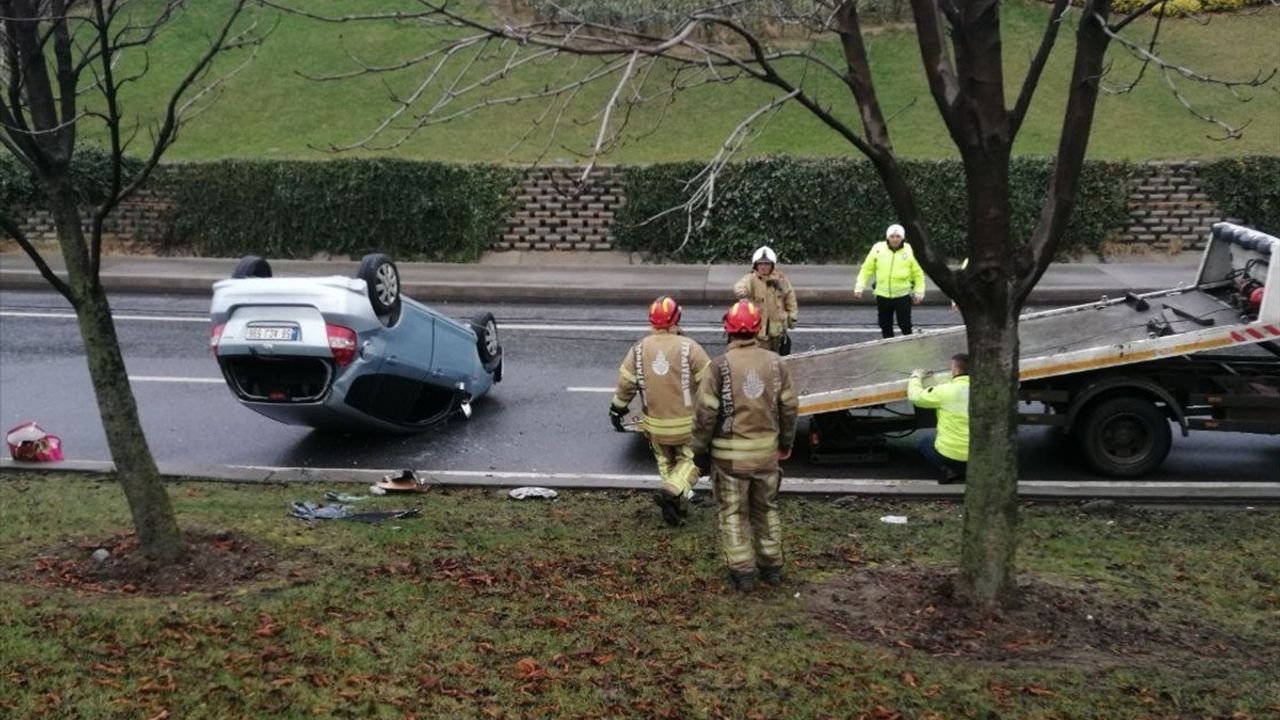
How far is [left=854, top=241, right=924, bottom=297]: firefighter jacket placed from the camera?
48.0 ft

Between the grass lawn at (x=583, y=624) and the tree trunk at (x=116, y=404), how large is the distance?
0.47 meters

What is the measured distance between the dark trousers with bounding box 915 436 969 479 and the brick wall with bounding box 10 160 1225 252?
36.2 ft

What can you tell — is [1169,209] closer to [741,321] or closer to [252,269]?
[252,269]

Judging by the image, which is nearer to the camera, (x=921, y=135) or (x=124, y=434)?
(x=124, y=434)

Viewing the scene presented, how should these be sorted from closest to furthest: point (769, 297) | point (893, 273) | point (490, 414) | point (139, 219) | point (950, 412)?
point (950, 412)
point (769, 297)
point (490, 414)
point (893, 273)
point (139, 219)

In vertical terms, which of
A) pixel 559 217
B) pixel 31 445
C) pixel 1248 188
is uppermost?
pixel 1248 188

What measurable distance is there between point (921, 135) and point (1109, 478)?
625 inches

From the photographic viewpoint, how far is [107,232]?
23.9 metres

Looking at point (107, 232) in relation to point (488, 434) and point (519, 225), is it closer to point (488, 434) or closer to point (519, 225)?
point (519, 225)

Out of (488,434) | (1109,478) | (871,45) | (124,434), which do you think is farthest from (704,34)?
(124,434)

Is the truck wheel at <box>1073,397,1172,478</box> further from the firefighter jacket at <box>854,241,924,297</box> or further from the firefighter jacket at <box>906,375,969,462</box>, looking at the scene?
the firefighter jacket at <box>854,241,924,297</box>

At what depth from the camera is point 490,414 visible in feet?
43.7

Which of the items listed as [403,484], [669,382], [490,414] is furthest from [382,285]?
[669,382]

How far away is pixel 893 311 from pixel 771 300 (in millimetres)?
2946
